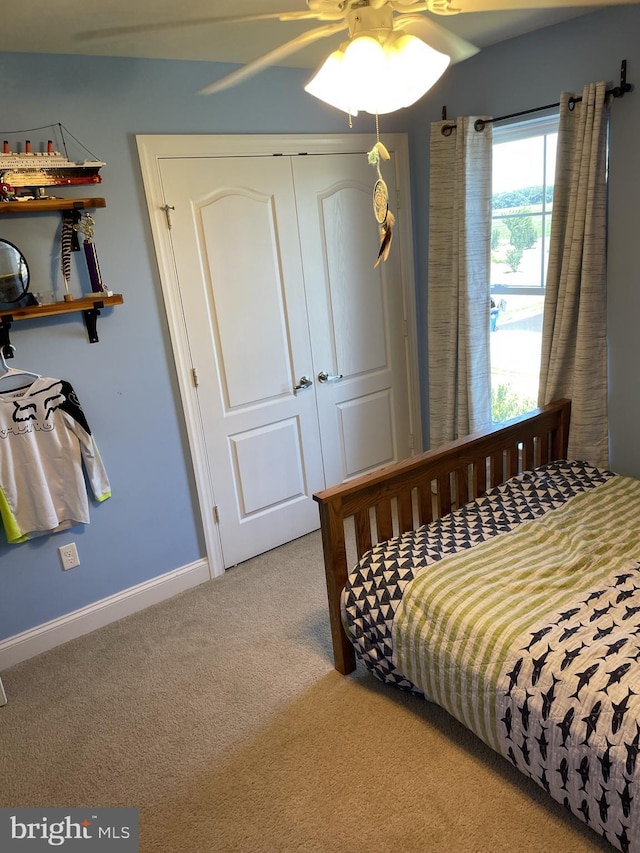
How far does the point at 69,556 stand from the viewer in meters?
2.62

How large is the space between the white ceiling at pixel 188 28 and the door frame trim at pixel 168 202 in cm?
32

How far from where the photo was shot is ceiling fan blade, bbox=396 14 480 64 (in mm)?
1455

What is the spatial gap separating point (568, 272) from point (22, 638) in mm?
2768

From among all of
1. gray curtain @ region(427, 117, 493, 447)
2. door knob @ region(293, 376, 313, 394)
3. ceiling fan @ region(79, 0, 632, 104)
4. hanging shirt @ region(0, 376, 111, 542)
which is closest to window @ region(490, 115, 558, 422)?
gray curtain @ region(427, 117, 493, 447)

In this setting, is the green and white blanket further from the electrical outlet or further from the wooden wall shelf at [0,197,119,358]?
the wooden wall shelf at [0,197,119,358]

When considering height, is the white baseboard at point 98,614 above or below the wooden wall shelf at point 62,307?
below

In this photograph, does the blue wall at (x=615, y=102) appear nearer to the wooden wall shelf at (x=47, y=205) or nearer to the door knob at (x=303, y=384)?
the door knob at (x=303, y=384)

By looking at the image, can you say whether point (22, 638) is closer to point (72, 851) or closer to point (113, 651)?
point (113, 651)

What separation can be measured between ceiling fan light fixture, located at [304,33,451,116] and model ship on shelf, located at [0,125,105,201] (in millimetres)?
1204

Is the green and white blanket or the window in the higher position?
the window

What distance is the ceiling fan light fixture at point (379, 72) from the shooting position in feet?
4.46

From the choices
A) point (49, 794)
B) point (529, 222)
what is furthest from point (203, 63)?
point (49, 794)

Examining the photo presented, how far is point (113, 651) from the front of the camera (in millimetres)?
2576

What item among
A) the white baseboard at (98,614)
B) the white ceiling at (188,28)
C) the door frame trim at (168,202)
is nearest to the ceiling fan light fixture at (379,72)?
the white ceiling at (188,28)
